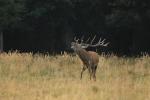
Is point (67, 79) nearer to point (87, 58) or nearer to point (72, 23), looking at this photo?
point (87, 58)

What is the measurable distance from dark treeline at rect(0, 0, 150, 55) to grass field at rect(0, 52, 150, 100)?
49.9 feet

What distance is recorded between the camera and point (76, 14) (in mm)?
46125

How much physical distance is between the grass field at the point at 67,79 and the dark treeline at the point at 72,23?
49.9 feet

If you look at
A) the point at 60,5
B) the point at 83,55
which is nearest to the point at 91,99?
the point at 83,55

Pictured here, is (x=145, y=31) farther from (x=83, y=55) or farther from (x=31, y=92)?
(x=31, y=92)

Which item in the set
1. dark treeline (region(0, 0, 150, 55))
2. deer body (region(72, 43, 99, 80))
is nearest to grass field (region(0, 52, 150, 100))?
deer body (region(72, 43, 99, 80))

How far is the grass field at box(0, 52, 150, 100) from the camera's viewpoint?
1325 cm

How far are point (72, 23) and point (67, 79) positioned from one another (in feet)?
102

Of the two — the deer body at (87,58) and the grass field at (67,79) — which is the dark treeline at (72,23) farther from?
the deer body at (87,58)

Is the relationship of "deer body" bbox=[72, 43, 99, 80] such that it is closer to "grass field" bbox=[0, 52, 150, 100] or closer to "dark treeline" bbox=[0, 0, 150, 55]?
"grass field" bbox=[0, 52, 150, 100]

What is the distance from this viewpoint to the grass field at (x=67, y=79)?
43.5 feet

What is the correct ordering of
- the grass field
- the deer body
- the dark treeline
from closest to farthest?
the grass field, the deer body, the dark treeline

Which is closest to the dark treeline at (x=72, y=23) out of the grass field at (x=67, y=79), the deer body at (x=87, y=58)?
the grass field at (x=67, y=79)

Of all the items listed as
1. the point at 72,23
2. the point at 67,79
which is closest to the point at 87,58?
the point at 67,79
